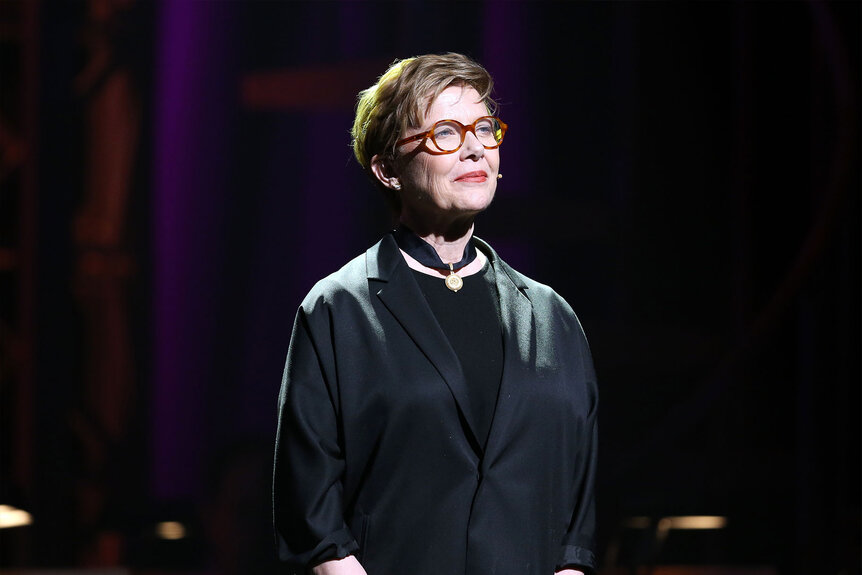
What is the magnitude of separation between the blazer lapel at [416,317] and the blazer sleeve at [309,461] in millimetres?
110

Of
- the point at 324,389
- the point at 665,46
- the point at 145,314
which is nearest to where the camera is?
the point at 324,389

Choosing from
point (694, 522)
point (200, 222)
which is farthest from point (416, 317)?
point (694, 522)

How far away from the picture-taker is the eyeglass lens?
1790 mm

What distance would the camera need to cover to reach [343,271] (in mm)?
1845

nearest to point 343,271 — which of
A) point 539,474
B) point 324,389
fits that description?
point 324,389

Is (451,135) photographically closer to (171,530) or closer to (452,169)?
(452,169)

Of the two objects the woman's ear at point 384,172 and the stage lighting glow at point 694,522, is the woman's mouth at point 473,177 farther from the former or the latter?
the stage lighting glow at point 694,522

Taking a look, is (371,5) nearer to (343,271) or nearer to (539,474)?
(343,271)

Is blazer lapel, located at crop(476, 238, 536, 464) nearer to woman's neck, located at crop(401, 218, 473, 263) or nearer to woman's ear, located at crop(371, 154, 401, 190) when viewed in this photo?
woman's neck, located at crop(401, 218, 473, 263)

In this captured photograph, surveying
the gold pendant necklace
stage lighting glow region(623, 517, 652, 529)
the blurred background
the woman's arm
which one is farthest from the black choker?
stage lighting glow region(623, 517, 652, 529)

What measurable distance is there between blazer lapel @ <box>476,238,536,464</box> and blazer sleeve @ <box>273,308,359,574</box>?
240 millimetres

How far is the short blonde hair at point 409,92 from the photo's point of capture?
1.79 metres

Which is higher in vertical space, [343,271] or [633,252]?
[343,271]

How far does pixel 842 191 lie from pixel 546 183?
98cm
